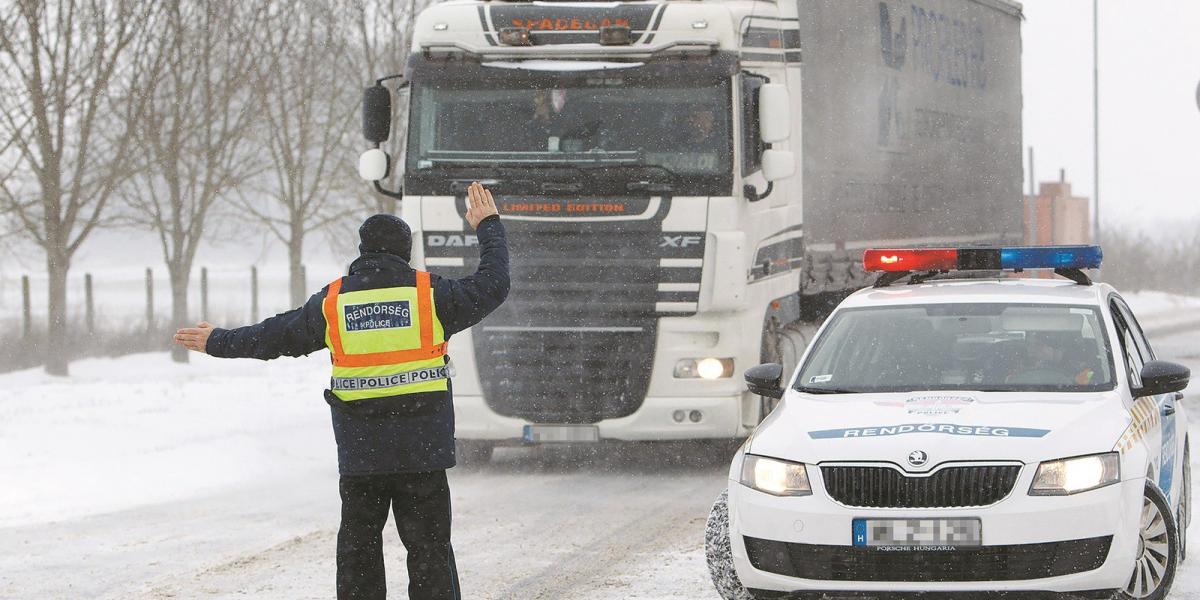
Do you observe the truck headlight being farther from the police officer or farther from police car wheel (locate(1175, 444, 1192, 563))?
the police officer

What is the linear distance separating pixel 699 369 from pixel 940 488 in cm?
592

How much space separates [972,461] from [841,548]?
23.0 inches

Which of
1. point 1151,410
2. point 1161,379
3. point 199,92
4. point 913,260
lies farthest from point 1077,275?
point 199,92

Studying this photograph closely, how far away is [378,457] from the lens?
612 centimetres

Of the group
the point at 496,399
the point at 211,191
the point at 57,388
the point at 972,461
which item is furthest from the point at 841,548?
the point at 211,191

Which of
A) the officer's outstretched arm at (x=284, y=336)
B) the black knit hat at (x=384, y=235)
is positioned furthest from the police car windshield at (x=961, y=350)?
the officer's outstretched arm at (x=284, y=336)

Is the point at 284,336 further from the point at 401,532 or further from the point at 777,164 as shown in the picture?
the point at 777,164

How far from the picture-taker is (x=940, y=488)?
21.0ft

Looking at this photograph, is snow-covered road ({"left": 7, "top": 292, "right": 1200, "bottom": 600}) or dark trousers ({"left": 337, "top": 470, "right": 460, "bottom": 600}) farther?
snow-covered road ({"left": 7, "top": 292, "right": 1200, "bottom": 600})

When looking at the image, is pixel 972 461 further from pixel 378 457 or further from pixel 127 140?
pixel 127 140

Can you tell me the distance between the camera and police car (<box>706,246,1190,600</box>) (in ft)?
20.8

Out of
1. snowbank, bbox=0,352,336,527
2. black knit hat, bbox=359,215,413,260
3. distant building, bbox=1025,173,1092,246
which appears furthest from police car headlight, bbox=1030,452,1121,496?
distant building, bbox=1025,173,1092,246

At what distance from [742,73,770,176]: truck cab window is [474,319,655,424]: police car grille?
137 centimetres

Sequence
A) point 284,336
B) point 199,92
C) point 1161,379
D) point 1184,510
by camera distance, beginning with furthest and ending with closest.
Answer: point 199,92, point 1184,510, point 1161,379, point 284,336
